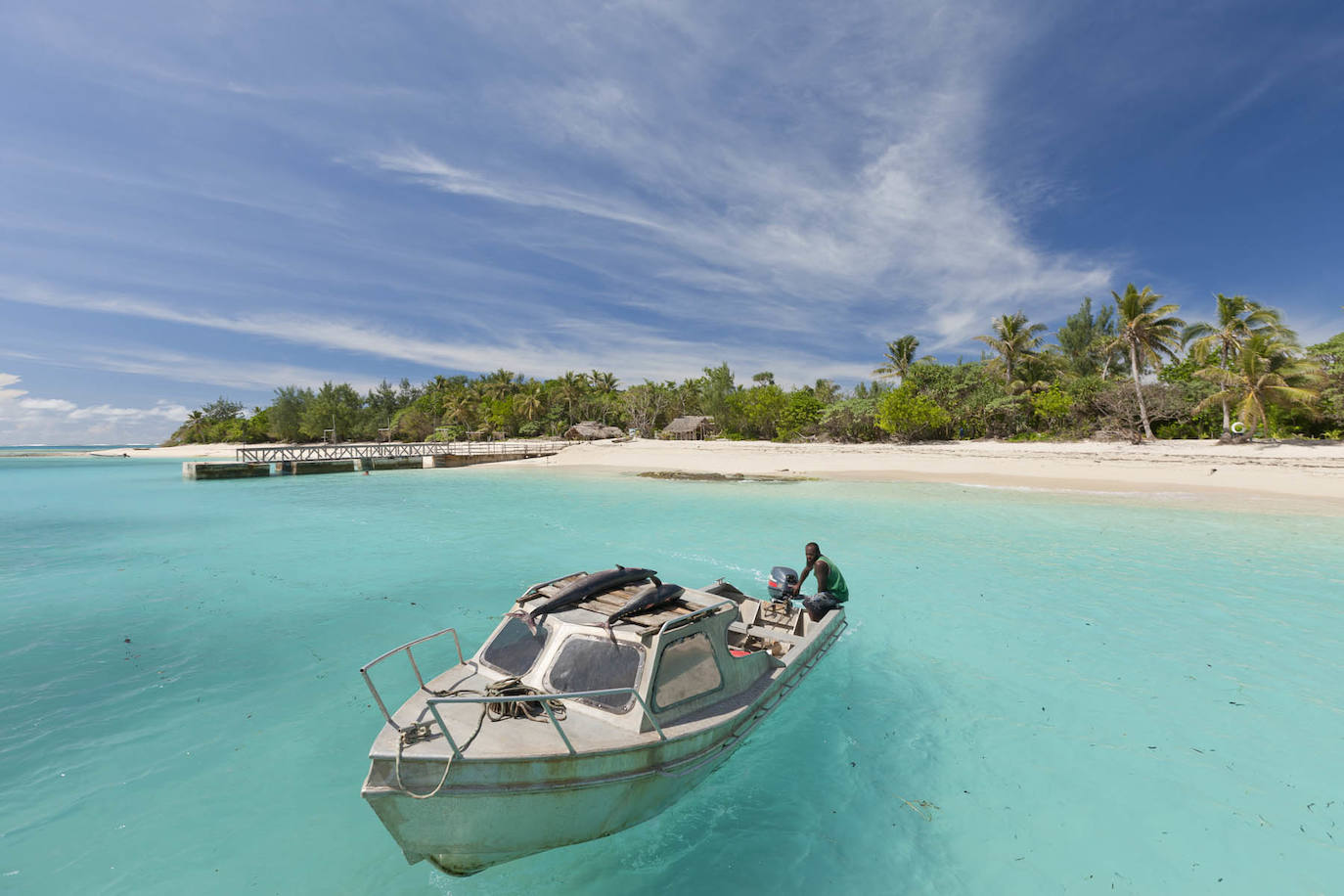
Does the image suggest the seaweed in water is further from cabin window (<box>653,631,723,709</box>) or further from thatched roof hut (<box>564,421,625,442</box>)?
cabin window (<box>653,631,723,709</box>)

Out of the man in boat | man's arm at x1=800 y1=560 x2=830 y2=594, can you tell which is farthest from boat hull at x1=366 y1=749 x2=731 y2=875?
man's arm at x1=800 y1=560 x2=830 y2=594

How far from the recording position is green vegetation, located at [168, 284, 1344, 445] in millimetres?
36281

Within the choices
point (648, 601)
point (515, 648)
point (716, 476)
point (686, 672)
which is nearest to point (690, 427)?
A: point (716, 476)

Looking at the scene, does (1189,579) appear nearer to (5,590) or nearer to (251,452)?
(5,590)

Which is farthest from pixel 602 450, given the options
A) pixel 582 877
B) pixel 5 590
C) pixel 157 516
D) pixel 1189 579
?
pixel 582 877

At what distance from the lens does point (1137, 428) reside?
139 ft

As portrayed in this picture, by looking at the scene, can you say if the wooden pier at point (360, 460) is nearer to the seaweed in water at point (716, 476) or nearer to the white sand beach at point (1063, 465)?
the white sand beach at point (1063, 465)

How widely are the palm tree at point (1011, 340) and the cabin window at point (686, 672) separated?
58.5 meters

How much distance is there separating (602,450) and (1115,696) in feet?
185

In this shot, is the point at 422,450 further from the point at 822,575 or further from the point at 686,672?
the point at 686,672

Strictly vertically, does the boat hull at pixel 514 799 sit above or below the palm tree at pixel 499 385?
below

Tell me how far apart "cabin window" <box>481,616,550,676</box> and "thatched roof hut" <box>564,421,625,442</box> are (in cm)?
6606

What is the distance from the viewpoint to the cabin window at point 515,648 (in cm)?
581

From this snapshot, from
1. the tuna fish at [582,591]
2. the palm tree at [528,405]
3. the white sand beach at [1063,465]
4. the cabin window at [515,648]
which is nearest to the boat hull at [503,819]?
the cabin window at [515,648]
